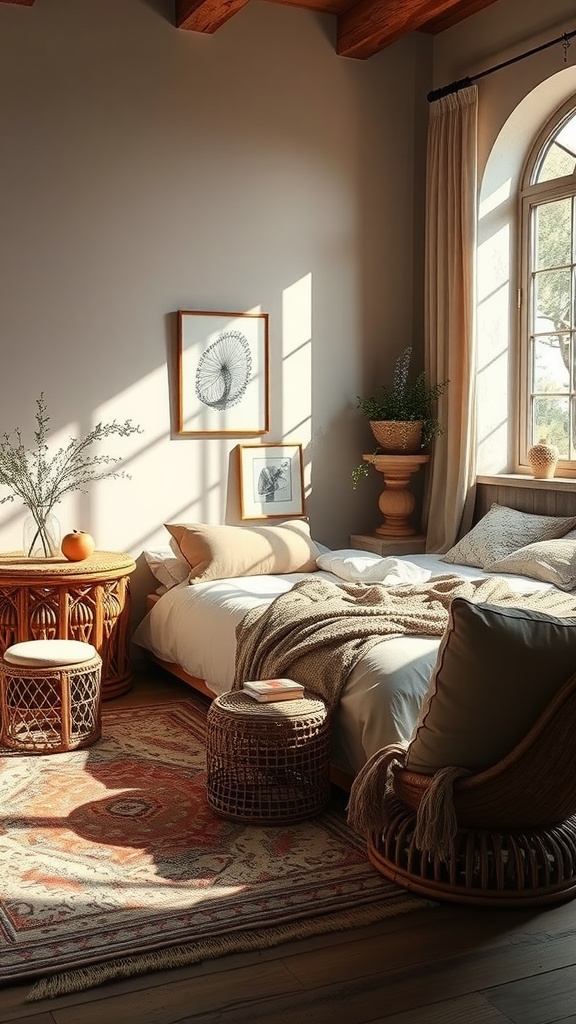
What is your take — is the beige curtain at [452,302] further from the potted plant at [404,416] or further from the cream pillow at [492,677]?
the cream pillow at [492,677]

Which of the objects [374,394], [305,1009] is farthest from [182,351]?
[305,1009]

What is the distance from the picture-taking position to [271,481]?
5754 mm

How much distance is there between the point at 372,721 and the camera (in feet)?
11.0

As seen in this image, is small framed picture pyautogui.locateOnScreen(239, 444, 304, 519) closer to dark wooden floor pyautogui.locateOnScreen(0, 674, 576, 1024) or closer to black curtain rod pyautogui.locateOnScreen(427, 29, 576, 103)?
black curtain rod pyautogui.locateOnScreen(427, 29, 576, 103)

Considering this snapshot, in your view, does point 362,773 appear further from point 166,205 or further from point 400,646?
point 166,205

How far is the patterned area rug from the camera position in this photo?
259 centimetres

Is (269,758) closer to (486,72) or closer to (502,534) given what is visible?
(502,534)

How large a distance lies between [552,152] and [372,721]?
141 inches

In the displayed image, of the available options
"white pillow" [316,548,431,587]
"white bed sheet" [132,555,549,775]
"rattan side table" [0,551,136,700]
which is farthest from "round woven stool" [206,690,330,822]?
"rattan side table" [0,551,136,700]

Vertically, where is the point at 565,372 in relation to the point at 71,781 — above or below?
above

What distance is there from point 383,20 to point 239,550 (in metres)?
2.78

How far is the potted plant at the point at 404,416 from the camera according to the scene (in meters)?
5.80

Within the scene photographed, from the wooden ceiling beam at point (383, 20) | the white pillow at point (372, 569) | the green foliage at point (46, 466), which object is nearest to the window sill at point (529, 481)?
the white pillow at point (372, 569)

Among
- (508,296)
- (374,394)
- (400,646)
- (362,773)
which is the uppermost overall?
(508,296)
